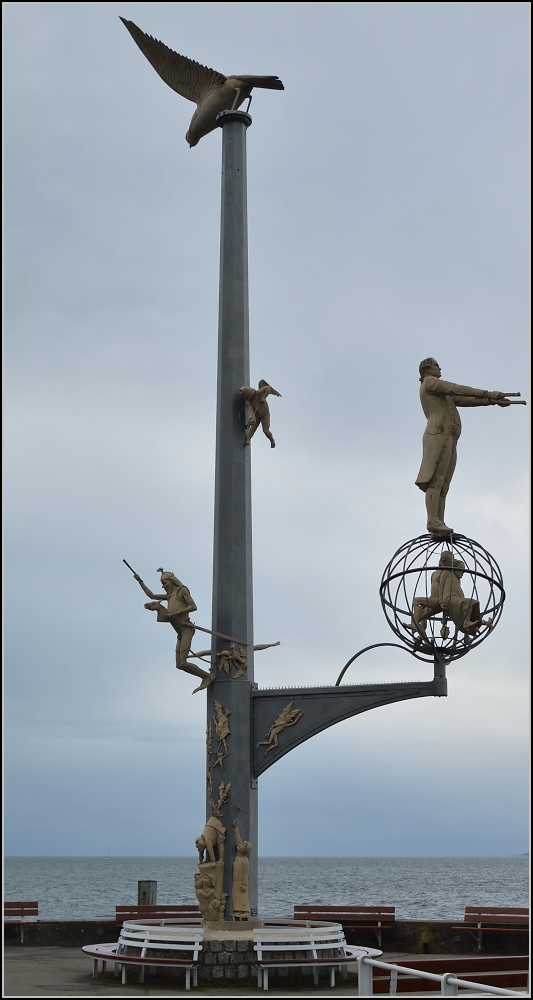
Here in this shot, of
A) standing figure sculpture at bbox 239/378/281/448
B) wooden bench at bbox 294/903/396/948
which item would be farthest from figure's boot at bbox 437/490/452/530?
wooden bench at bbox 294/903/396/948

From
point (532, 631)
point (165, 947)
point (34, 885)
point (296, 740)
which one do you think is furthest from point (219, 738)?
point (34, 885)

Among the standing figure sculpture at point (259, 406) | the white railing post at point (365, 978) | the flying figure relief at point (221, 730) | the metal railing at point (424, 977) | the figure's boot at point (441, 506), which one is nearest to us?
the metal railing at point (424, 977)

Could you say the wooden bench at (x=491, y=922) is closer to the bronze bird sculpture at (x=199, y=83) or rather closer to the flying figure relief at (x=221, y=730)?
the flying figure relief at (x=221, y=730)

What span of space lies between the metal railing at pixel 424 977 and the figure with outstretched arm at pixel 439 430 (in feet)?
24.2

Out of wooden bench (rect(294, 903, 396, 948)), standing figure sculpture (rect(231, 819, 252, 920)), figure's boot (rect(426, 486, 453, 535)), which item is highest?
figure's boot (rect(426, 486, 453, 535))

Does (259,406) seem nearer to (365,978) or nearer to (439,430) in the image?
(439,430)

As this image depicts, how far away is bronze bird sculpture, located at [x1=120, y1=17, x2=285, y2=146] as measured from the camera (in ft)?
68.6

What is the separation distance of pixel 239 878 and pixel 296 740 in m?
2.10

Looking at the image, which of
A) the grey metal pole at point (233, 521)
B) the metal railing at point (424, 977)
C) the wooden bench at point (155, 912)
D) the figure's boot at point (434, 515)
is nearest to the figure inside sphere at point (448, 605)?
the figure's boot at point (434, 515)

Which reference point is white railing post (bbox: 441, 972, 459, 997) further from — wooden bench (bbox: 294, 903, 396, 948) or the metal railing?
wooden bench (bbox: 294, 903, 396, 948)

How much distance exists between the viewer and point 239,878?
17.0 meters

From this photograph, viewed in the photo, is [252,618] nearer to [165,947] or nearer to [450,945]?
[165,947]

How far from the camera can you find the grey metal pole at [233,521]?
17.4 metres

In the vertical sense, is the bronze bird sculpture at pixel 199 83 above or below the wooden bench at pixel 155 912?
above
